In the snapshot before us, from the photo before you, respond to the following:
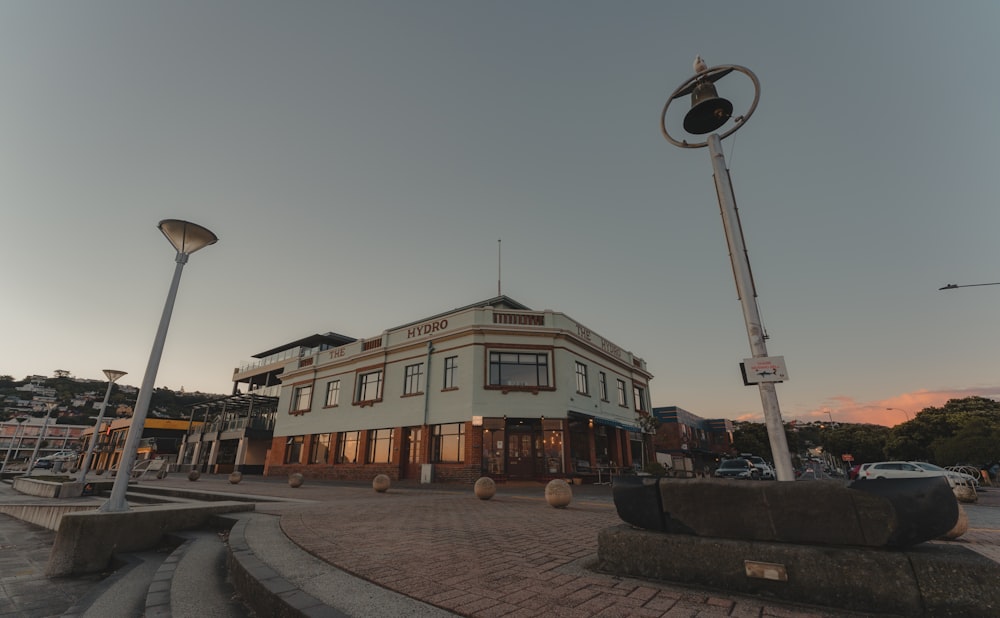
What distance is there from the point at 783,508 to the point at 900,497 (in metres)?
0.69

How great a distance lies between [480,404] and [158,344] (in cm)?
1524

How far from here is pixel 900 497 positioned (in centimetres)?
280

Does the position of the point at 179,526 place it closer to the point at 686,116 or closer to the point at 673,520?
the point at 673,520

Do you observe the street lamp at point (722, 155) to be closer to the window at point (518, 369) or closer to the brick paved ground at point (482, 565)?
the brick paved ground at point (482, 565)

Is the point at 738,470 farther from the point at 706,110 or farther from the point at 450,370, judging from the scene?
the point at 706,110

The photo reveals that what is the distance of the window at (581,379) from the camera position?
2403 cm

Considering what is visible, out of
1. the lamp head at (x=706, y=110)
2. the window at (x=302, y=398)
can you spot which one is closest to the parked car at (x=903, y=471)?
the lamp head at (x=706, y=110)

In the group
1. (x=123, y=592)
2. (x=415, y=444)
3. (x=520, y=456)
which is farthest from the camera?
(x=415, y=444)

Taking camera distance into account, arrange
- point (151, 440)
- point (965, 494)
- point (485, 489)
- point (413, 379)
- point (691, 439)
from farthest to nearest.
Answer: point (151, 440) → point (691, 439) → point (413, 379) → point (965, 494) → point (485, 489)

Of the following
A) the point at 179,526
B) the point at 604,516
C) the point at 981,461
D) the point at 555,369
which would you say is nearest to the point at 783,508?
the point at 604,516

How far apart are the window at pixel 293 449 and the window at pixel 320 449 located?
1.67 metres

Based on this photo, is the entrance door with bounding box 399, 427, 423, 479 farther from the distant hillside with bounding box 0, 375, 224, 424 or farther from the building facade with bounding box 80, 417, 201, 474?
the distant hillside with bounding box 0, 375, 224, 424

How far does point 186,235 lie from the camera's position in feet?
29.6

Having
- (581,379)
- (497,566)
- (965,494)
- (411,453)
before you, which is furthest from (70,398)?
(965,494)
